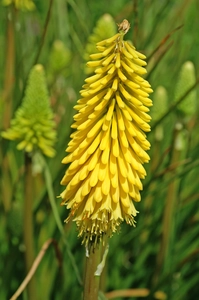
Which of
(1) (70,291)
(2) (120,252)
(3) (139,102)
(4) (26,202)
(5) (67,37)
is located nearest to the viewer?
(3) (139,102)

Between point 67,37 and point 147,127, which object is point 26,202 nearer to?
point 147,127

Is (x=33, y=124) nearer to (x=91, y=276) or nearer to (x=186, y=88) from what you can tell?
(x=186, y=88)

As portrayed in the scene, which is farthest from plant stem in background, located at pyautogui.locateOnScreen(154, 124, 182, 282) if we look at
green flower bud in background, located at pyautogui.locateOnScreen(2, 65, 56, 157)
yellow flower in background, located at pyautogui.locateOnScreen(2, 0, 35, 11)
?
yellow flower in background, located at pyautogui.locateOnScreen(2, 0, 35, 11)

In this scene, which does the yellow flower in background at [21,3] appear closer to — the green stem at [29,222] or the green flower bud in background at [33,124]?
the green flower bud in background at [33,124]

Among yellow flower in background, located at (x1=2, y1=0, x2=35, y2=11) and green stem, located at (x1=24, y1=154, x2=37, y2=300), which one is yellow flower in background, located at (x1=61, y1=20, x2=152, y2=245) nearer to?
green stem, located at (x1=24, y1=154, x2=37, y2=300)

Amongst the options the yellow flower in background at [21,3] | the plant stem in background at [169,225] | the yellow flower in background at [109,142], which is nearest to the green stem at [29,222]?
the yellow flower in background at [109,142]

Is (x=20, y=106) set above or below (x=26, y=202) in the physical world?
above

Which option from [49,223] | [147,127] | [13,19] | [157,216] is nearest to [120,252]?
[157,216]
